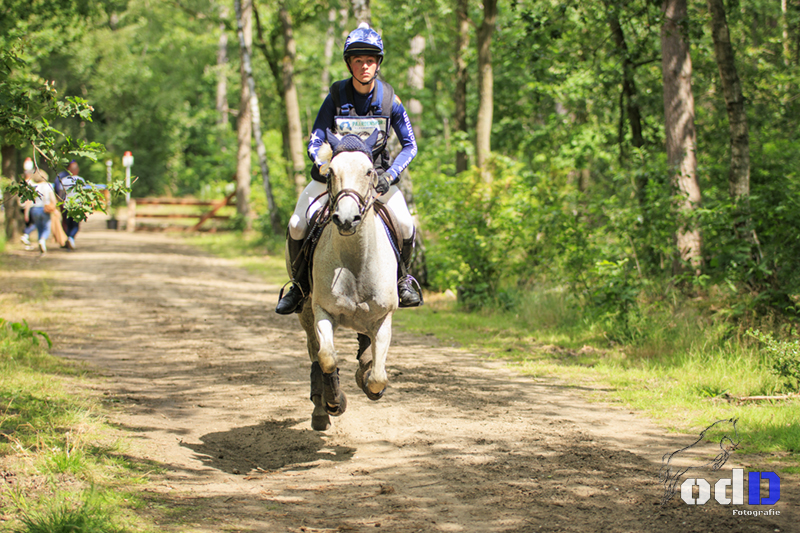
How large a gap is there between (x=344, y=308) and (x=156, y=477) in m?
1.98

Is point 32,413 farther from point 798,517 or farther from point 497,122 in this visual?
point 497,122

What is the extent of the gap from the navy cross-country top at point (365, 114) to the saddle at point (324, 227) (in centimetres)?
30

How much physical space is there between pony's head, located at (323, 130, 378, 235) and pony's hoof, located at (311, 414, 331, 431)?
2.33 metres

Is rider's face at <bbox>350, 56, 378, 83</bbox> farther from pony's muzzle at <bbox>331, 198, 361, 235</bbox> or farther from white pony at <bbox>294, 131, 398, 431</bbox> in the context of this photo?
pony's muzzle at <bbox>331, 198, 361, 235</bbox>

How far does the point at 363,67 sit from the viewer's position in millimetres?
6082

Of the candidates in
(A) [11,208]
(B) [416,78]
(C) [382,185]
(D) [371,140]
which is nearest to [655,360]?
(C) [382,185]

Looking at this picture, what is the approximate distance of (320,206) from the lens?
6.17 m

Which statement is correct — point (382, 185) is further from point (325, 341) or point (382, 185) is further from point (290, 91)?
point (290, 91)

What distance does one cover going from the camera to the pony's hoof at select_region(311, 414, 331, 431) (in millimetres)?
6527

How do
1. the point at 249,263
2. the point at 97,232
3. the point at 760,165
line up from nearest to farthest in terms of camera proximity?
1. the point at 760,165
2. the point at 249,263
3. the point at 97,232

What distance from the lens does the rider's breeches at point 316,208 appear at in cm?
621

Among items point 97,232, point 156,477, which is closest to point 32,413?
point 156,477

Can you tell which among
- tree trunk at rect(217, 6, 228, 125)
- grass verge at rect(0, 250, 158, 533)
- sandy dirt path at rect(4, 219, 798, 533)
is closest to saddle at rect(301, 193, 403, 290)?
sandy dirt path at rect(4, 219, 798, 533)

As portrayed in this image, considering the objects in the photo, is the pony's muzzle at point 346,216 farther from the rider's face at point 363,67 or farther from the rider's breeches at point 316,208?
the rider's face at point 363,67
